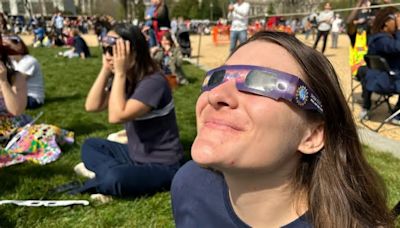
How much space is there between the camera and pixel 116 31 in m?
3.35

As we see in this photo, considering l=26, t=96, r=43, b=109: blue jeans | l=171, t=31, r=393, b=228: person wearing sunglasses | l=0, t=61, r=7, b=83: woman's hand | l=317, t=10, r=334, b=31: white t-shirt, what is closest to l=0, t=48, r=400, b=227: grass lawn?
l=26, t=96, r=43, b=109: blue jeans

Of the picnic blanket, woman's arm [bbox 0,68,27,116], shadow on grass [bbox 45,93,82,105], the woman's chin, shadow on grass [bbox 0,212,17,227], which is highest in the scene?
the woman's chin

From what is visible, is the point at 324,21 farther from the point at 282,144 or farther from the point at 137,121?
the point at 282,144

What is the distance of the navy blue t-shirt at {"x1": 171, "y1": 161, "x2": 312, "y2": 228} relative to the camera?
159 centimetres

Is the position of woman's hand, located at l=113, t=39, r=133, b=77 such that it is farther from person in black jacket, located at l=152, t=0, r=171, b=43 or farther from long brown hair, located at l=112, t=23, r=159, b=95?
person in black jacket, located at l=152, t=0, r=171, b=43

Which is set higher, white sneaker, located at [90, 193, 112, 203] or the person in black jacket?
the person in black jacket

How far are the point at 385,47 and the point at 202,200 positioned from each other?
4.86 meters

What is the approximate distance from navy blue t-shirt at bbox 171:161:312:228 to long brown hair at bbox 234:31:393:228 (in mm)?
101

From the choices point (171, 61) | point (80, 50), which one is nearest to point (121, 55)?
point (171, 61)

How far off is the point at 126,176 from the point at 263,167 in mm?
2055

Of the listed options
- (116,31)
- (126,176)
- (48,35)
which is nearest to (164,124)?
(126,176)

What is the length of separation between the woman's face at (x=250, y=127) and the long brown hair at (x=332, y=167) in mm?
75

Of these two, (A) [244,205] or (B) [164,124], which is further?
(B) [164,124]

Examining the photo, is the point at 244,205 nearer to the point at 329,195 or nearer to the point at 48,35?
the point at 329,195
